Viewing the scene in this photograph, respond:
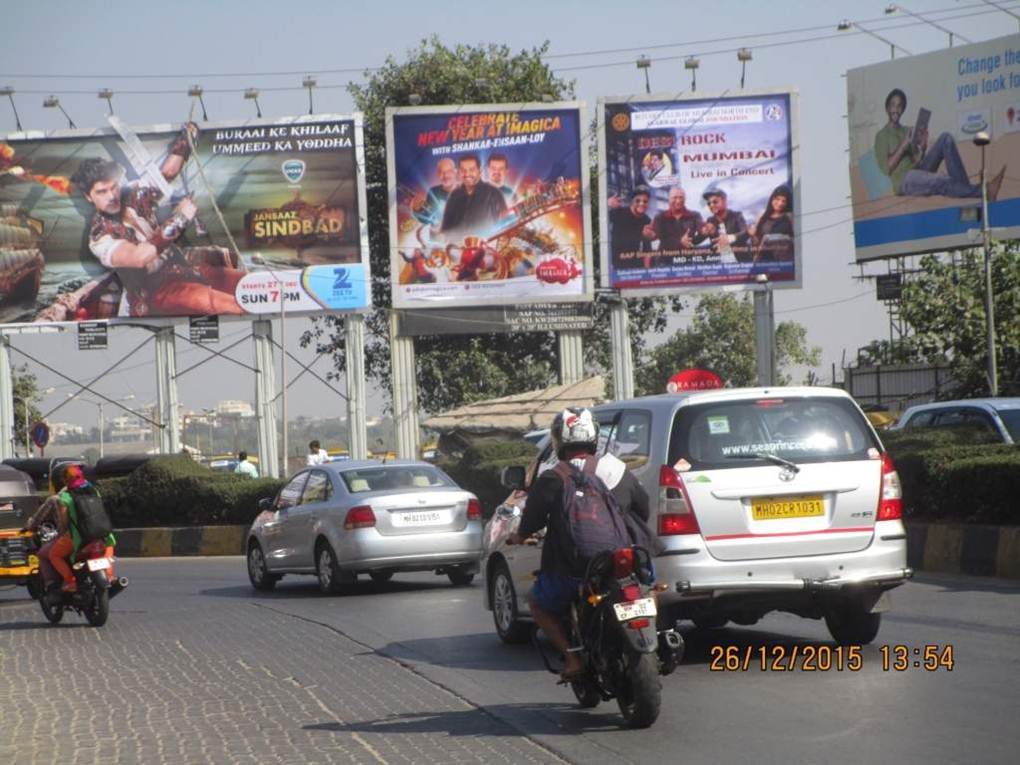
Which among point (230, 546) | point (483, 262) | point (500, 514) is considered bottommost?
point (230, 546)

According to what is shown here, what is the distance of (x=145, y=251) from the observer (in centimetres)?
4644

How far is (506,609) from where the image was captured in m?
12.4

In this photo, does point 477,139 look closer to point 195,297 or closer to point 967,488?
point 195,297

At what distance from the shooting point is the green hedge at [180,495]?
31.2 m

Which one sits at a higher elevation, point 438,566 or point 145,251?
point 145,251

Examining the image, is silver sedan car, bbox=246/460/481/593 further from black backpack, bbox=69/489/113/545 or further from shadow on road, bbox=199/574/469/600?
black backpack, bbox=69/489/113/545

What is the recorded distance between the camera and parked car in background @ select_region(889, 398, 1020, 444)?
21328mm

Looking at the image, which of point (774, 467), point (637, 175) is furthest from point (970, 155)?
point (774, 467)

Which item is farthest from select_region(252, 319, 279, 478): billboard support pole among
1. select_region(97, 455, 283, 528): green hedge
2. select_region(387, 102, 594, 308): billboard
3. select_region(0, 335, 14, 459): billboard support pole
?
select_region(97, 455, 283, 528): green hedge

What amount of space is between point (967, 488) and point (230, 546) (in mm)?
16434

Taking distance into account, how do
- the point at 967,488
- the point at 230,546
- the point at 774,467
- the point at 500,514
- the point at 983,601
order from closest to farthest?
1. the point at 774,467
2. the point at 500,514
3. the point at 983,601
4. the point at 967,488
5. the point at 230,546

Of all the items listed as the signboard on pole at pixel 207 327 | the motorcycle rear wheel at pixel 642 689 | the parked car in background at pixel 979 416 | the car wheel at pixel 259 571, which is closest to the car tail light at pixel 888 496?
the motorcycle rear wheel at pixel 642 689

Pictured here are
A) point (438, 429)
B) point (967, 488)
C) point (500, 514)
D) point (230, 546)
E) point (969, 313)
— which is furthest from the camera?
point (969, 313)

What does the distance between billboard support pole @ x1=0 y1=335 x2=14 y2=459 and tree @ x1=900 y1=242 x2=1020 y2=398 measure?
2531cm
